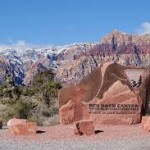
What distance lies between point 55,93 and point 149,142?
26.9 m

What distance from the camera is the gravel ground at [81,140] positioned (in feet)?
58.9

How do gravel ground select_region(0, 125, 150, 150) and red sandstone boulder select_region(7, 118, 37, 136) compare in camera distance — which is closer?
gravel ground select_region(0, 125, 150, 150)

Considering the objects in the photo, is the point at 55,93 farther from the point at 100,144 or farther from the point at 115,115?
the point at 100,144

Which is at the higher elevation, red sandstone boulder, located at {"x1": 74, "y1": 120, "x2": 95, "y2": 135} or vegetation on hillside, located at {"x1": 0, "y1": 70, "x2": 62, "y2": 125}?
vegetation on hillside, located at {"x1": 0, "y1": 70, "x2": 62, "y2": 125}

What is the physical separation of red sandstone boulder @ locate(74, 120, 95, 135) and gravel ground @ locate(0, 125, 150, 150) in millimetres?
282

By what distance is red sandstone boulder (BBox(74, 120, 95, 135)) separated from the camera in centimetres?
2105

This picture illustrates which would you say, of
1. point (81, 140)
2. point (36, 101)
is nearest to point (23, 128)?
point (81, 140)

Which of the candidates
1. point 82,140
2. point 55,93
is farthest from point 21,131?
point 55,93

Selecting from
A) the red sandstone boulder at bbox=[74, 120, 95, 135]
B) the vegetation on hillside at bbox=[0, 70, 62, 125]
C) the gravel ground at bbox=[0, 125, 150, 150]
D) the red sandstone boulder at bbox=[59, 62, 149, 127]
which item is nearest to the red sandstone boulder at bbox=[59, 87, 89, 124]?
the red sandstone boulder at bbox=[59, 62, 149, 127]

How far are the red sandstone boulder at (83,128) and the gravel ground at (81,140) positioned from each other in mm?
282

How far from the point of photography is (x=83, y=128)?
2114cm

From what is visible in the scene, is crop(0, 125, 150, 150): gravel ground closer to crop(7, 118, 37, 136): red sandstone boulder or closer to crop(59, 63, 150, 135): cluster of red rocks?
crop(7, 118, 37, 136): red sandstone boulder

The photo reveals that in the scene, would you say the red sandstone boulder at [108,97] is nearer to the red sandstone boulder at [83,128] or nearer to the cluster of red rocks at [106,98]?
the cluster of red rocks at [106,98]

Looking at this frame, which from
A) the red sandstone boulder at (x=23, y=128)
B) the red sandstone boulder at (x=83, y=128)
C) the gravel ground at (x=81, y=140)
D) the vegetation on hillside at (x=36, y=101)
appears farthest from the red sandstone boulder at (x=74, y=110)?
the red sandstone boulder at (x=23, y=128)
